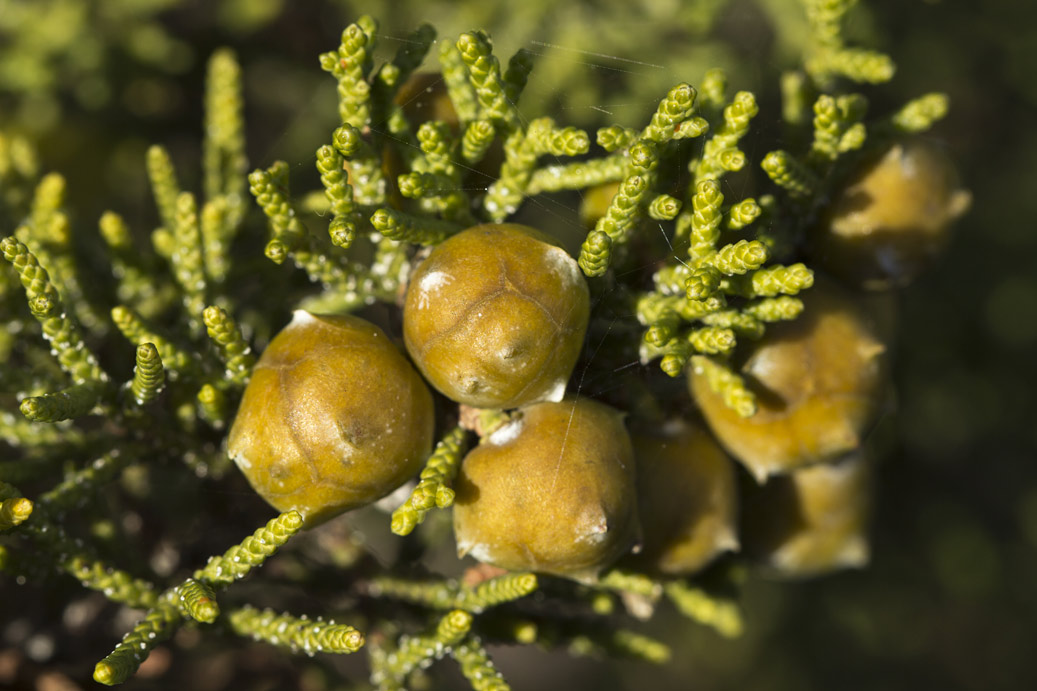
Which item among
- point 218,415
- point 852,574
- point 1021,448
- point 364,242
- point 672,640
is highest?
point 218,415

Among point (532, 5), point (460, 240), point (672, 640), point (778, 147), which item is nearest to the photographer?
point (460, 240)

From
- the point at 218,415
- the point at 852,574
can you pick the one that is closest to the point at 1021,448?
the point at 852,574

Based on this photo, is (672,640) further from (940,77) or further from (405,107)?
(405,107)

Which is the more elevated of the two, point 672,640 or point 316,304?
point 316,304

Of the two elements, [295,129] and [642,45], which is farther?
[295,129]

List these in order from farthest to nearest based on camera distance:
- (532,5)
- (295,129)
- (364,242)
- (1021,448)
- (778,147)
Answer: (1021,448)
(295,129)
(532,5)
(364,242)
(778,147)

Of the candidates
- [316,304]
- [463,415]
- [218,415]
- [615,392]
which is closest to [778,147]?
[615,392]
